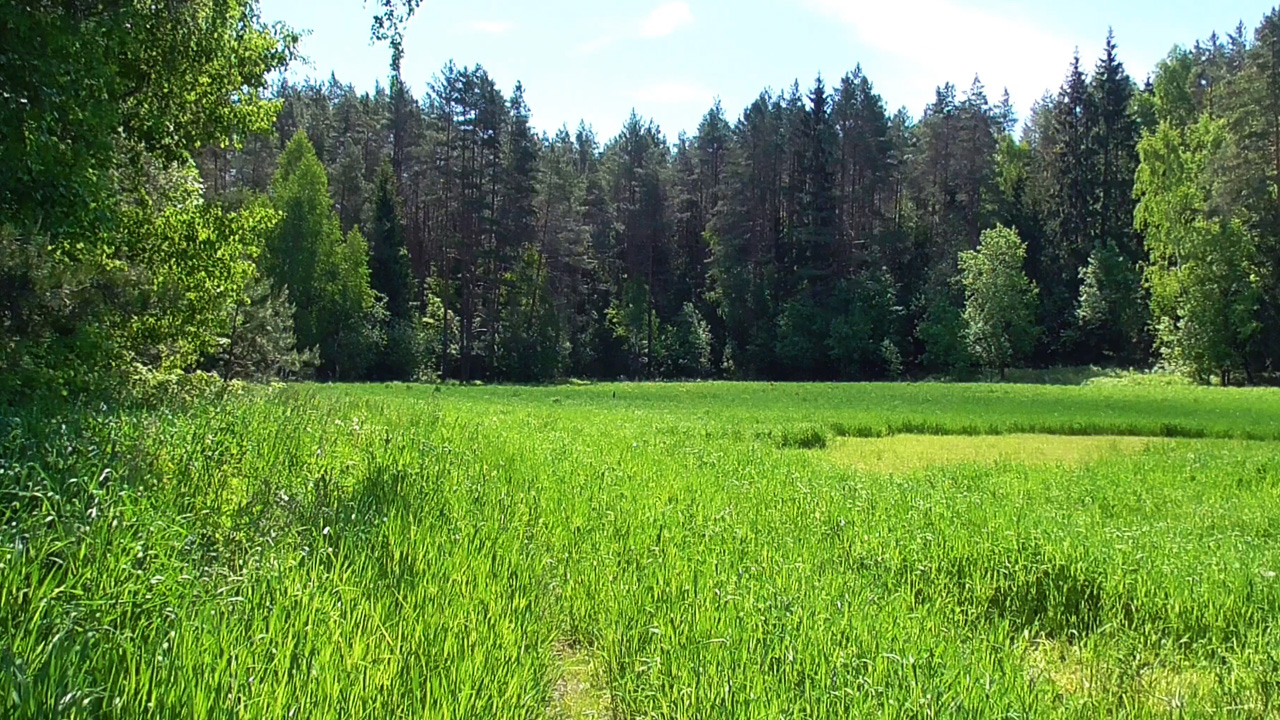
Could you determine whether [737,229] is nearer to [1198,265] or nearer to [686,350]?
[686,350]

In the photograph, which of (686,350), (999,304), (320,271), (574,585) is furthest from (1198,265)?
(320,271)

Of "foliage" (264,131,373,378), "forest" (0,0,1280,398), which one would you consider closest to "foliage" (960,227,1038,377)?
"forest" (0,0,1280,398)

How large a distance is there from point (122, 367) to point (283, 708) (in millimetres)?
9829

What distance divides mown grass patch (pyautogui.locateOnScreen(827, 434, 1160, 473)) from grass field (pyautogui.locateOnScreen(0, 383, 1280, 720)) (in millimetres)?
3253

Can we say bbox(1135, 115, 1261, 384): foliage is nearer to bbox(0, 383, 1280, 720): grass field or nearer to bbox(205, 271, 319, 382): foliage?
bbox(0, 383, 1280, 720): grass field

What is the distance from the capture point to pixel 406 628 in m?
3.63

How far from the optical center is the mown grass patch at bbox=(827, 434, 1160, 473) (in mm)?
12789

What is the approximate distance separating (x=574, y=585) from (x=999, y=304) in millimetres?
49688

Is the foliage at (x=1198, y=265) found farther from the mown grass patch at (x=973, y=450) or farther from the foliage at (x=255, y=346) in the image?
the foliage at (x=255, y=346)

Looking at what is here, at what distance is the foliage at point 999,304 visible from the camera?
48.3m

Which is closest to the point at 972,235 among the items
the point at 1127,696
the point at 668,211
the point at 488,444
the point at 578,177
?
the point at 668,211

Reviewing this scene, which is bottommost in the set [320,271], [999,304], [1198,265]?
[999,304]

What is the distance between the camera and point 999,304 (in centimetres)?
4816

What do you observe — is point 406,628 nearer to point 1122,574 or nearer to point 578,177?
point 1122,574
